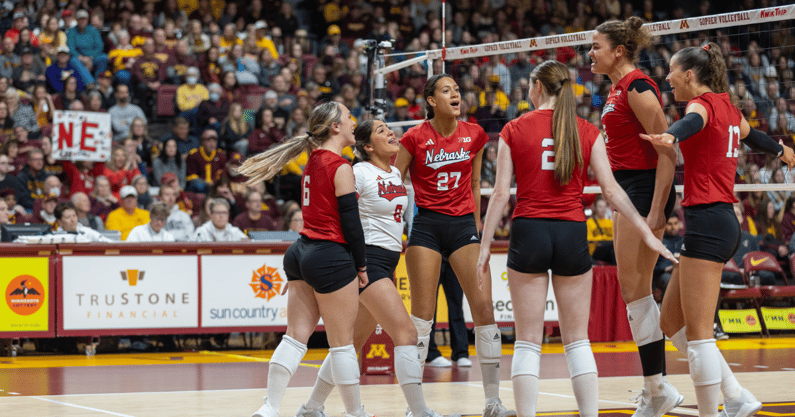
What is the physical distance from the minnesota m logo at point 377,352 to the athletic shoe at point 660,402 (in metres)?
3.60

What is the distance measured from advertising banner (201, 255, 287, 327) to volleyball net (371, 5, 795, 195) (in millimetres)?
2437

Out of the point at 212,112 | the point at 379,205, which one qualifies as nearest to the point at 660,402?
the point at 379,205

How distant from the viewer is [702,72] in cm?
540

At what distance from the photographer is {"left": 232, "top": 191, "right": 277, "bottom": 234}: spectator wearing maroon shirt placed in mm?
12930

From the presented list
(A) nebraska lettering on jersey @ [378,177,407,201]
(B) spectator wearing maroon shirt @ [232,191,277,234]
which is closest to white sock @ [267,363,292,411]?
Answer: (A) nebraska lettering on jersey @ [378,177,407,201]

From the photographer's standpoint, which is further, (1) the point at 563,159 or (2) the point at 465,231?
(2) the point at 465,231

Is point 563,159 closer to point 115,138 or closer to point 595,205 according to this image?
point 595,205

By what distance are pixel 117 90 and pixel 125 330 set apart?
17.9 feet

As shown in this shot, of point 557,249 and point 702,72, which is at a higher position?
point 702,72

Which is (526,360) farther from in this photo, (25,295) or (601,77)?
(601,77)

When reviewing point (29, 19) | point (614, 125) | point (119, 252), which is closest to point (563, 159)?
point (614, 125)

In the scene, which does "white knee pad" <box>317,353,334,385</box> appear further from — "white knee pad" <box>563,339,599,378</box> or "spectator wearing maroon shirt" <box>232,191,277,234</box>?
"spectator wearing maroon shirt" <box>232,191,277,234</box>

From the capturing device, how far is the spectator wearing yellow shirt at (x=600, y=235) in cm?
1265

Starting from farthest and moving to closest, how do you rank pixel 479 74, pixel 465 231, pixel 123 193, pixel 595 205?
pixel 479 74
pixel 595 205
pixel 123 193
pixel 465 231
